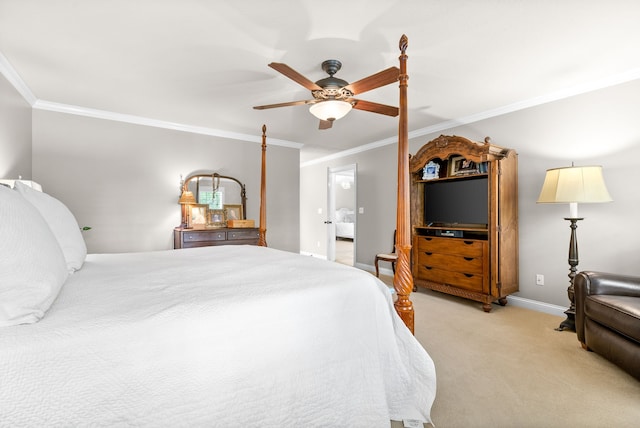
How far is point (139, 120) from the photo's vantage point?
4133mm

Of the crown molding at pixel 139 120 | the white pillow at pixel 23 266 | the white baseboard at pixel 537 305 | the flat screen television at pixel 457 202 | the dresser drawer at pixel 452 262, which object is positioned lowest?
the white baseboard at pixel 537 305

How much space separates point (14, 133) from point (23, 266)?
3.19 meters

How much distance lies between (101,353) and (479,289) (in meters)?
3.59

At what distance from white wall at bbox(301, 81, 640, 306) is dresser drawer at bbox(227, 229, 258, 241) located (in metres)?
3.23

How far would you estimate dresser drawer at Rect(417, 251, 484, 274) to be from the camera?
3.50m

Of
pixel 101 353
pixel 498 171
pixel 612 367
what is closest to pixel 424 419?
pixel 101 353

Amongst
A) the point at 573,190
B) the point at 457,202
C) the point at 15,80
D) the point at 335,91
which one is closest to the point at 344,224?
the point at 457,202

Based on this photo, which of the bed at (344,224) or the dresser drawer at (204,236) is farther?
the bed at (344,224)

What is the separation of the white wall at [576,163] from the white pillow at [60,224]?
4.21m

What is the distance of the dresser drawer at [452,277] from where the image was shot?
3498 millimetres

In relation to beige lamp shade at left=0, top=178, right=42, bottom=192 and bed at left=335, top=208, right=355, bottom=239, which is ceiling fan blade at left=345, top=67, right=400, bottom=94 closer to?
beige lamp shade at left=0, top=178, right=42, bottom=192

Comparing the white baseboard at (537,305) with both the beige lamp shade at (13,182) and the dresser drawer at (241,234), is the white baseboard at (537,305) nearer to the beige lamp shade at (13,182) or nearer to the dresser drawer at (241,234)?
the dresser drawer at (241,234)

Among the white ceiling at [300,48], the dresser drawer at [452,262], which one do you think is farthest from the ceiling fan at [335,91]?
the dresser drawer at [452,262]

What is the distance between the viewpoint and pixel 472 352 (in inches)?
94.6
